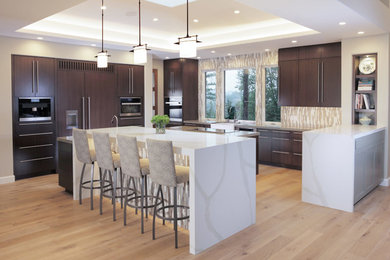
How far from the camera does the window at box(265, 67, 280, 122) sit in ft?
25.7

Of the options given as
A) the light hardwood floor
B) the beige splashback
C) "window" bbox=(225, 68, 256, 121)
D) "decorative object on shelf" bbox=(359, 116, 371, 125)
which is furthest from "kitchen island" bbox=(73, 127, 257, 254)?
"window" bbox=(225, 68, 256, 121)

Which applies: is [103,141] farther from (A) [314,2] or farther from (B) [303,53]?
(B) [303,53]

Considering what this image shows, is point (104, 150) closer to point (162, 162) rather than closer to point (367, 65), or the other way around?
point (162, 162)

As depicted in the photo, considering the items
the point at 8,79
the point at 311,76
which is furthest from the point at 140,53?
the point at 311,76

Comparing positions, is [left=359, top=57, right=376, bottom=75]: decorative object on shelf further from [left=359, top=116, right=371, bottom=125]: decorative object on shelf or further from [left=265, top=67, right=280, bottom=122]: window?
[left=265, top=67, right=280, bottom=122]: window

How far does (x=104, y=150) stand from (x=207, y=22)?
342cm

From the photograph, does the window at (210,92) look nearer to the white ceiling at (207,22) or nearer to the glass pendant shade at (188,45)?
the white ceiling at (207,22)

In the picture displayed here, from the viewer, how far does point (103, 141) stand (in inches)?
163

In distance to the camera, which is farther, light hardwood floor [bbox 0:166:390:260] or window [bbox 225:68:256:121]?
window [bbox 225:68:256:121]

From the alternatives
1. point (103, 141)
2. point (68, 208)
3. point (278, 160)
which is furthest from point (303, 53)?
point (68, 208)

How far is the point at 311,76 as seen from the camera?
6.88m

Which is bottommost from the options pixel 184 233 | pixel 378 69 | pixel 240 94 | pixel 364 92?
pixel 184 233

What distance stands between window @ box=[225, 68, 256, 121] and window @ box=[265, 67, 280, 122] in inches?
14.9

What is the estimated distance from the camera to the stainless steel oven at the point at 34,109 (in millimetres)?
6191
